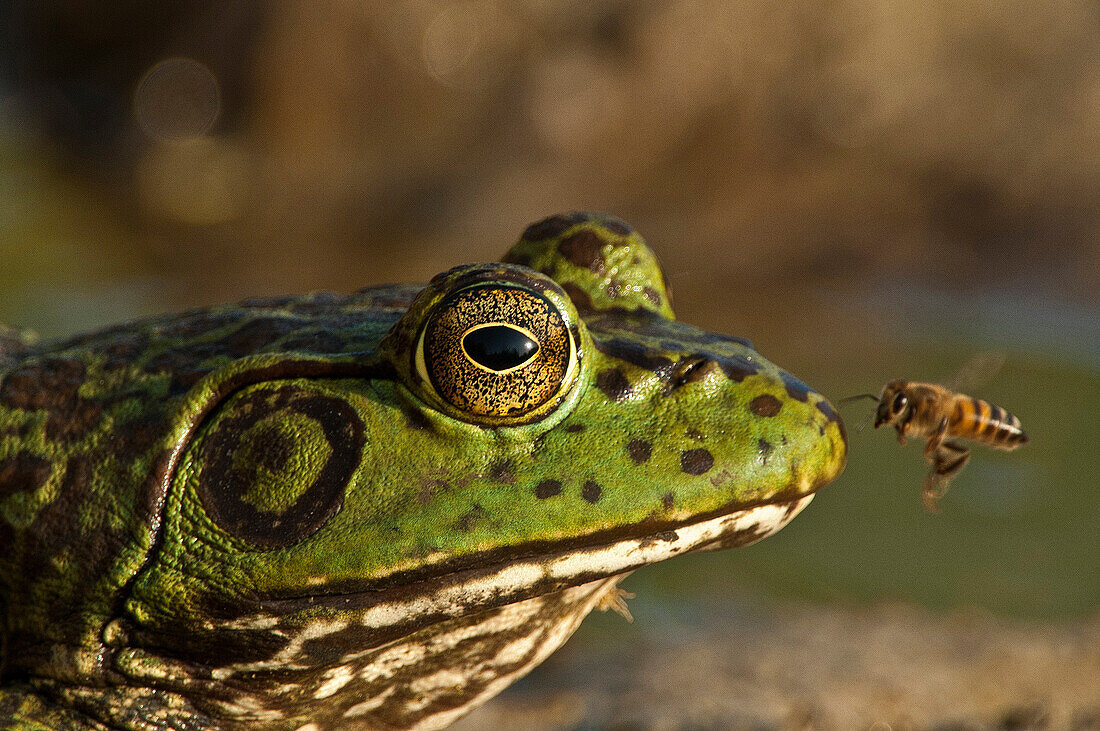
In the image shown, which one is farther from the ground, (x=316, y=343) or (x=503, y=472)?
(x=316, y=343)

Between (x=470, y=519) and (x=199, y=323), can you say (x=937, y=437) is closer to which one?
(x=470, y=519)

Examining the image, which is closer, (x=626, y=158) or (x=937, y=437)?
(x=937, y=437)

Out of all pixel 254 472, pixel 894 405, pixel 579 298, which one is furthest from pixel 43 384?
pixel 894 405

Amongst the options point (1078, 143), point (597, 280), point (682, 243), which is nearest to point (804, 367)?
point (682, 243)

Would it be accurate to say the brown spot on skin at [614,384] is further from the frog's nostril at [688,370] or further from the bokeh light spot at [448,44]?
the bokeh light spot at [448,44]

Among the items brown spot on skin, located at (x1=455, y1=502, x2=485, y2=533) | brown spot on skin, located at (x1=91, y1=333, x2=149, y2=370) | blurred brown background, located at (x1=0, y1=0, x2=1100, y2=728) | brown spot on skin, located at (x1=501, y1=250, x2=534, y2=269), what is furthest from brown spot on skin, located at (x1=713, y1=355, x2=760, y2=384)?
blurred brown background, located at (x1=0, y1=0, x2=1100, y2=728)

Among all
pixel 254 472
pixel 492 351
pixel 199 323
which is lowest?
pixel 254 472

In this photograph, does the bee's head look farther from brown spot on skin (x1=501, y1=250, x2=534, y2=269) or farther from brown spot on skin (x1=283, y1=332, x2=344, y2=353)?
brown spot on skin (x1=283, y1=332, x2=344, y2=353)
